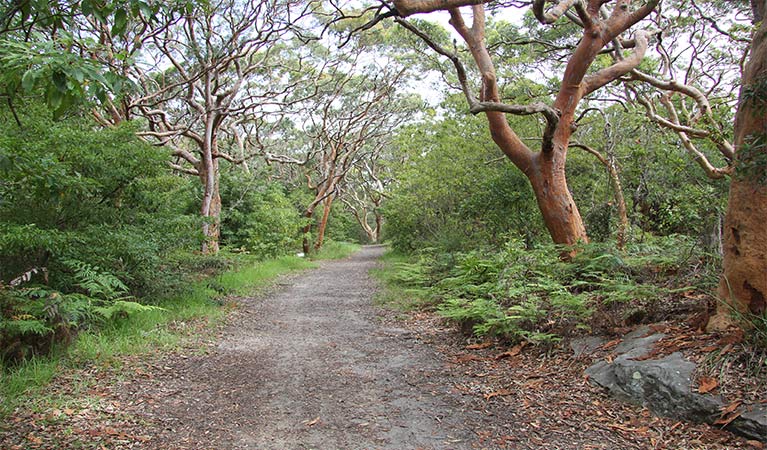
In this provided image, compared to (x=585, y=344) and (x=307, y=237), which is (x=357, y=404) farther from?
(x=307, y=237)

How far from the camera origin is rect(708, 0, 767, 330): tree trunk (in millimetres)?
4109

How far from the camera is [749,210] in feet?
14.1

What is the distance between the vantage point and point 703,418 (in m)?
3.60

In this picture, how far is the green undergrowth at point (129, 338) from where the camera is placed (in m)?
4.42

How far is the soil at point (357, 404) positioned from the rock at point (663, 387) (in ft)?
0.32

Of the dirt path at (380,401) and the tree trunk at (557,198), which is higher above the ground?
the tree trunk at (557,198)

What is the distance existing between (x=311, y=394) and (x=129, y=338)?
9.39 ft

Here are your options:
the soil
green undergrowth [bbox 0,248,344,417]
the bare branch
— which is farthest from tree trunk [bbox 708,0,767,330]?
green undergrowth [bbox 0,248,344,417]

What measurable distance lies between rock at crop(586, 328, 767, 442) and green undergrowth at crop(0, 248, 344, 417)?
196 inches

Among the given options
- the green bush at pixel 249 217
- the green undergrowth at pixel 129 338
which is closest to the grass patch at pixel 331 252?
the green bush at pixel 249 217

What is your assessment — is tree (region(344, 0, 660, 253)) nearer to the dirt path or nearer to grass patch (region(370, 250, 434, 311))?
grass patch (region(370, 250, 434, 311))

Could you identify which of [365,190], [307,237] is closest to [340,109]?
[307,237]

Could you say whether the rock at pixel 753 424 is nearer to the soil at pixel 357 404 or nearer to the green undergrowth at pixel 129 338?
the soil at pixel 357 404

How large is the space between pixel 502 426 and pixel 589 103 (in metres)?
10.7
